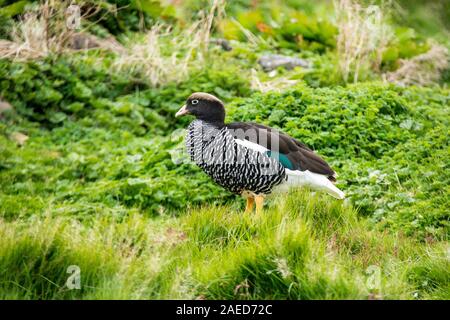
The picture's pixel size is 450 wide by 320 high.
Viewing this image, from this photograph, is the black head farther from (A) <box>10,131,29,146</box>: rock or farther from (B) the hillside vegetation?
(A) <box>10,131,29,146</box>: rock

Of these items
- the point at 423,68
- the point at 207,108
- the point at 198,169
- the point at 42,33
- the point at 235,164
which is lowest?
the point at 423,68

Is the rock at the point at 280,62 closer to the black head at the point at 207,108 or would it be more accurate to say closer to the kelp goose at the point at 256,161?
the black head at the point at 207,108

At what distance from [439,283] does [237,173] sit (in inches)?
77.7

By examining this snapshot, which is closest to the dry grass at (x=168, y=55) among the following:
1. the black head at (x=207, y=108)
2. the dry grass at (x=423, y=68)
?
the dry grass at (x=423, y=68)

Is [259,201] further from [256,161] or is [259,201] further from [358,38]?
[358,38]

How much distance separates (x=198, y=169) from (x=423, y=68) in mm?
4278

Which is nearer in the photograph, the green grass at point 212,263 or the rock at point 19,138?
the green grass at point 212,263

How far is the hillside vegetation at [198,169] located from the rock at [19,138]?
0.08 feet

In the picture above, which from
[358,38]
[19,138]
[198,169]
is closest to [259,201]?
[198,169]

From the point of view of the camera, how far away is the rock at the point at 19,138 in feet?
27.9

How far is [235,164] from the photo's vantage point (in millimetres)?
6230

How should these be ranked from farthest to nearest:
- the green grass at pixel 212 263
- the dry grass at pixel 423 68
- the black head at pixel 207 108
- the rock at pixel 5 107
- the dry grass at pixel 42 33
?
the dry grass at pixel 423 68, the dry grass at pixel 42 33, the rock at pixel 5 107, the black head at pixel 207 108, the green grass at pixel 212 263
